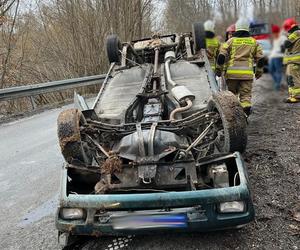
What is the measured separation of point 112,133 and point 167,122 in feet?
1.94

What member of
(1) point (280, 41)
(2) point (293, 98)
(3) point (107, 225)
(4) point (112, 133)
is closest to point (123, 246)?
(3) point (107, 225)

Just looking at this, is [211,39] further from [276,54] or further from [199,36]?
[276,54]

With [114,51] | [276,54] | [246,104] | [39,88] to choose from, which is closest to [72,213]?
[276,54]

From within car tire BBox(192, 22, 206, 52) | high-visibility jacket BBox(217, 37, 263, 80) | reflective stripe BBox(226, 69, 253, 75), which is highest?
car tire BBox(192, 22, 206, 52)

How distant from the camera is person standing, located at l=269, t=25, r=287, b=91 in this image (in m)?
3.13

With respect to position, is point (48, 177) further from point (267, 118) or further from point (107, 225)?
point (267, 118)

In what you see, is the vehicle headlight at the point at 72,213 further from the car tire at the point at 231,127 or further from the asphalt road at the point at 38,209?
the car tire at the point at 231,127

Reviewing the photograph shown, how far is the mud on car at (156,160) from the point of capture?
117 inches

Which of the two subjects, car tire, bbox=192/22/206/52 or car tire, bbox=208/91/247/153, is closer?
car tire, bbox=208/91/247/153

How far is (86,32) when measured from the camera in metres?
16.7

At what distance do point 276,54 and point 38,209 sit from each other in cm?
289

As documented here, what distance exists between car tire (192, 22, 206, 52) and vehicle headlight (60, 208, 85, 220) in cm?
360

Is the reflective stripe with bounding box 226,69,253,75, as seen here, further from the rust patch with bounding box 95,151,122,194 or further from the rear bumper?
the rear bumper

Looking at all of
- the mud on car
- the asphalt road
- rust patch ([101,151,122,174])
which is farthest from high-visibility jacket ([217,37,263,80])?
rust patch ([101,151,122,174])
